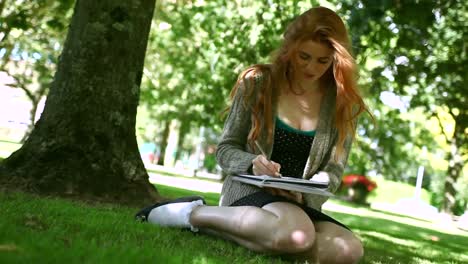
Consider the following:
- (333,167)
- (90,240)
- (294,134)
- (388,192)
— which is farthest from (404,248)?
(388,192)

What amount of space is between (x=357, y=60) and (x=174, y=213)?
3376 millimetres

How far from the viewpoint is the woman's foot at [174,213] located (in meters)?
4.05

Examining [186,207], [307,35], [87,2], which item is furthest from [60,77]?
[307,35]

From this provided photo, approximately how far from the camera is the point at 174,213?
13.4 ft

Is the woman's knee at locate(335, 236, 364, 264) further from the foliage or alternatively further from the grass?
the grass

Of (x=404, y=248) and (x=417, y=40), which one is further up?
(x=417, y=40)

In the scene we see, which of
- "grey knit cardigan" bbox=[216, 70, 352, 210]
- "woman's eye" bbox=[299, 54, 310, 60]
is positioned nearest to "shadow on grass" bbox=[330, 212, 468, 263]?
"grey knit cardigan" bbox=[216, 70, 352, 210]

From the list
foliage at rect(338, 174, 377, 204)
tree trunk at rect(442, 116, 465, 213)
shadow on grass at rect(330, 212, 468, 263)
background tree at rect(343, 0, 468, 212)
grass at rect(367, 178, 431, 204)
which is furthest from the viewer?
grass at rect(367, 178, 431, 204)

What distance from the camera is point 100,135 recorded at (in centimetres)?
574

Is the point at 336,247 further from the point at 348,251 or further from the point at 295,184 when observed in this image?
the point at 295,184

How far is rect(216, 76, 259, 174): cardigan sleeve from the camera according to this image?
398 centimetres

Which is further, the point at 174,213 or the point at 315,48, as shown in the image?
the point at 174,213

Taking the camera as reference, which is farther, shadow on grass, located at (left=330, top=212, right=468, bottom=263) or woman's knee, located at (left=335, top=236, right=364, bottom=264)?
shadow on grass, located at (left=330, top=212, right=468, bottom=263)

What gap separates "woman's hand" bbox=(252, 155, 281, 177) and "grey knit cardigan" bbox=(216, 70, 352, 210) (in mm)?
222
